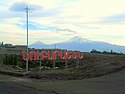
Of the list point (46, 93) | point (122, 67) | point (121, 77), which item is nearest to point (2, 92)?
point (46, 93)

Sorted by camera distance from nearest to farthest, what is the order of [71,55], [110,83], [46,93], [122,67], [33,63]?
1. [46,93]
2. [110,83]
3. [122,67]
4. [71,55]
5. [33,63]

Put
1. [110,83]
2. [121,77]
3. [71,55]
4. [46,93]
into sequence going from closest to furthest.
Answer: [46,93] → [110,83] → [121,77] → [71,55]

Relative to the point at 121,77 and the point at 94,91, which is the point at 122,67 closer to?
the point at 121,77

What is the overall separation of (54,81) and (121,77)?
3.80 metres

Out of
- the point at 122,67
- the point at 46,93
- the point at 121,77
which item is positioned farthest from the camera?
the point at 122,67

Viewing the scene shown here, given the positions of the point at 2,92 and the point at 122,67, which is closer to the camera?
the point at 2,92

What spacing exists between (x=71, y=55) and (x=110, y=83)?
49.6ft

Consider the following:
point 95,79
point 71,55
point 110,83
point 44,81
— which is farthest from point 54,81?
point 71,55

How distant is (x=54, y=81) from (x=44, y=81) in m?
0.63

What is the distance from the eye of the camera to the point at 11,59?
3838cm

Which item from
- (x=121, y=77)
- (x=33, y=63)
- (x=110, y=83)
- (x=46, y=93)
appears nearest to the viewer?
(x=46, y=93)

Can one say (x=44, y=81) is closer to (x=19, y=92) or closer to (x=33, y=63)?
(x=19, y=92)

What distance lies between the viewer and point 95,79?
63.9ft

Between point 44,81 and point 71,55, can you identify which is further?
point 71,55
